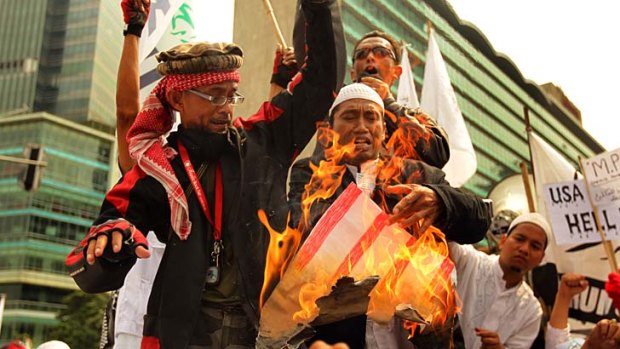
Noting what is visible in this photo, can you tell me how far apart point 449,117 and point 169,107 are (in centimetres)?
536

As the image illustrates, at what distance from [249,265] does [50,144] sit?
6142cm

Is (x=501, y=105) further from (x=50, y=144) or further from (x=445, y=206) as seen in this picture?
(x=445, y=206)

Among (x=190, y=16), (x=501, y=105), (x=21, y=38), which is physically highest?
(x=21, y=38)

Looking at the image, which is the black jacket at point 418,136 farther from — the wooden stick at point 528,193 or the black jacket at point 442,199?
→ the wooden stick at point 528,193

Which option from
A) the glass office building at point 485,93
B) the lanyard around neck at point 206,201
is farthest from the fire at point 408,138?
the glass office building at point 485,93

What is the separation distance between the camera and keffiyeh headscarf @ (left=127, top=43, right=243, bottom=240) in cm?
263

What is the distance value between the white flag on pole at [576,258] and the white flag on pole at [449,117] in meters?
0.68

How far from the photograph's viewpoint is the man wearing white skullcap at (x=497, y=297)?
14.1 feet

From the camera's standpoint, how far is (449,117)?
782 cm

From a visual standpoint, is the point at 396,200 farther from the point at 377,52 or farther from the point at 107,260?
the point at 377,52

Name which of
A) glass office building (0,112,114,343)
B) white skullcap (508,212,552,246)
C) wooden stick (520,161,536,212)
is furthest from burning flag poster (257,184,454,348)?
glass office building (0,112,114,343)

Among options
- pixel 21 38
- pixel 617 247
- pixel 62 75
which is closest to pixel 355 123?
pixel 617 247

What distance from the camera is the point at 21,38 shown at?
7300 cm

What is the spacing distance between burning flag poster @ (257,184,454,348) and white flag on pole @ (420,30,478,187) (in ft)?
14.1
